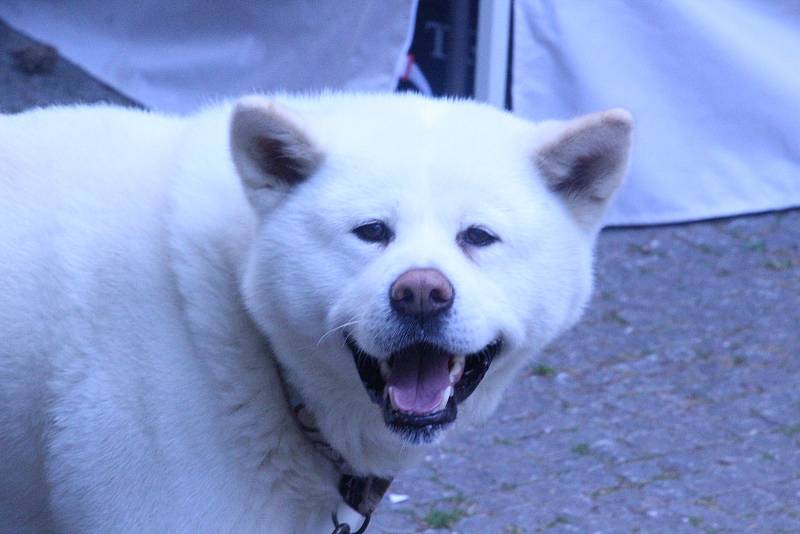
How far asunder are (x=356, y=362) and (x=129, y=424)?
1.79 feet

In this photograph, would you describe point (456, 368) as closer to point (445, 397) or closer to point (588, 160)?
point (445, 397)

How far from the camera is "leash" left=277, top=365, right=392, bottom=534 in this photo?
296cm

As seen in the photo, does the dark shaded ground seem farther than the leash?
Yes

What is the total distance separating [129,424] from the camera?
2838 millimetres

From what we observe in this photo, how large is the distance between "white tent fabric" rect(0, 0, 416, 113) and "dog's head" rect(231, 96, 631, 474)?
3607mm

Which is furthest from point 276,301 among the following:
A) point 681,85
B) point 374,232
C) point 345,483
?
point 681,85

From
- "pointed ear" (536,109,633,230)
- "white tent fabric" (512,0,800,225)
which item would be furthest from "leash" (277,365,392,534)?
"white tent fabric" (512,0,800,225)

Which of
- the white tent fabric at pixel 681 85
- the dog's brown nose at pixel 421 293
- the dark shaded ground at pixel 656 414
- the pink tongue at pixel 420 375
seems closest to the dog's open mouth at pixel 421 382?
the pink tongue at pixel 420 375

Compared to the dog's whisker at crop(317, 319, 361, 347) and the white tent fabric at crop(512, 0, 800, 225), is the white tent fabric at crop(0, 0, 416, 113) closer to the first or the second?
the white tent fabric at crop(512, 0, 800, 225)

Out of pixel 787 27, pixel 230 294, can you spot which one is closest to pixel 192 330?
pixel 230 294

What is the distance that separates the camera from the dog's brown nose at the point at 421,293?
2596 mm

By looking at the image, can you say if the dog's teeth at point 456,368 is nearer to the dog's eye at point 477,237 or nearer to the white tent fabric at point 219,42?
the dog's eye at point 477,237

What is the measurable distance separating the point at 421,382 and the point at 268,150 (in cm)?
64

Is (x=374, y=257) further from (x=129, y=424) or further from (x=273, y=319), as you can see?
(x=129, y=424)
